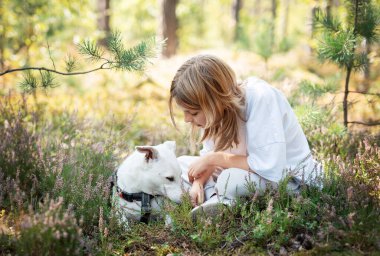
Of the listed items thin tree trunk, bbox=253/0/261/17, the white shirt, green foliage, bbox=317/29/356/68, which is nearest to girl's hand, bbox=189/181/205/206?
the white shirt

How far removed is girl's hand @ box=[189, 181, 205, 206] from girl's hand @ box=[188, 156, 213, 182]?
80 millimetres

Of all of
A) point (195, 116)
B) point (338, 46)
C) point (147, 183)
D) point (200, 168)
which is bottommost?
point (147, 183)

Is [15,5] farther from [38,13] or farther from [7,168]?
[7,168]

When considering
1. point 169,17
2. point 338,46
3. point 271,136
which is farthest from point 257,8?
point 271,136

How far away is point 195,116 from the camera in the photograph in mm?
A: 3416

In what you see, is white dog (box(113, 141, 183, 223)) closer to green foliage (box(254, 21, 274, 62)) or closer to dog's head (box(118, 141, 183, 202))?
dog's head (box(118, 141, 183, 202))

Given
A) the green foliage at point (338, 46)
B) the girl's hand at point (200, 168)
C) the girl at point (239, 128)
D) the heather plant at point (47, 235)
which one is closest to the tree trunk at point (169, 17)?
the green foliage at point (338, 46)

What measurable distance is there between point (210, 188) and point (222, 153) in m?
0.34

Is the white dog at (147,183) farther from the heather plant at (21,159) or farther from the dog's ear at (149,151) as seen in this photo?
the heather plant at (21,159)

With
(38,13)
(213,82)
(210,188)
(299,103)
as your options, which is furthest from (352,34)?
(38,13)

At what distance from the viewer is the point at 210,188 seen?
3678 millimetres

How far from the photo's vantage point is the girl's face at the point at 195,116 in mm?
3382

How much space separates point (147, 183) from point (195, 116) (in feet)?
2.31

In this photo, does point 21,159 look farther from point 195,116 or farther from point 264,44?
point 264,44
